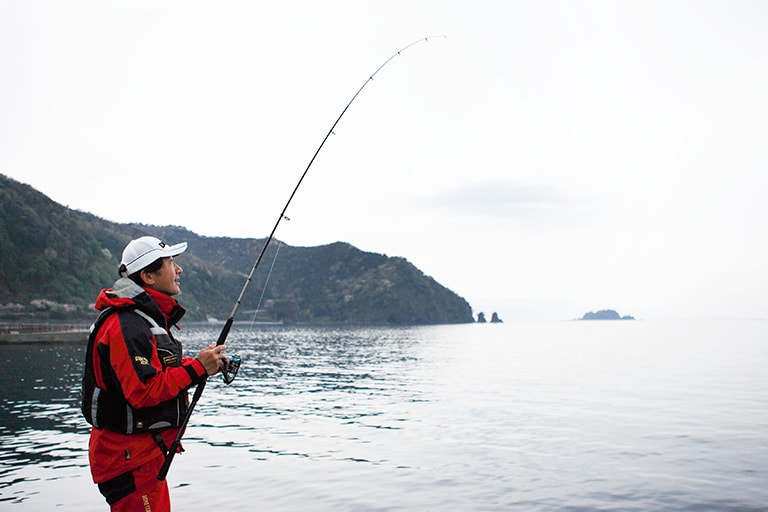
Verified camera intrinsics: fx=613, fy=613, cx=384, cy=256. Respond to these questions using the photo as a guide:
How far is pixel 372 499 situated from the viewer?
11.1 metres

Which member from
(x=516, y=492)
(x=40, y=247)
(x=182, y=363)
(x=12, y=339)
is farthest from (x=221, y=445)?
(x=40, y=247)

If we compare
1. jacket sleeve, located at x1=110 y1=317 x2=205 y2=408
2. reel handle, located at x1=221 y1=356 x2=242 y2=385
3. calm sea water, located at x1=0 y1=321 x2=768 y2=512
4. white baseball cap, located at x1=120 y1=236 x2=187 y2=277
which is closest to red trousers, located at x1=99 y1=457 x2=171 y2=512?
jacket sleeve, located at x1=110 y1=317 x2=205 y2=408

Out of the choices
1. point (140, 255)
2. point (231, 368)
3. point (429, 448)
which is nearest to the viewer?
point (140, 255)

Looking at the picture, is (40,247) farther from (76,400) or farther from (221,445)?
(221,445)

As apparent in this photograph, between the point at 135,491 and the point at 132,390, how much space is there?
730mm

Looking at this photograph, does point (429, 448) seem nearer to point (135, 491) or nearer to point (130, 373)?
point (135, 491)

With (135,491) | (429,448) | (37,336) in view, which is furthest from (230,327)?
(37,336)

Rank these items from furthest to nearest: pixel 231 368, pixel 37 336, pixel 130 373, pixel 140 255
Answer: pixel 37 336 → pixel 231 368 → pixel 140 255 → pixel 130 373

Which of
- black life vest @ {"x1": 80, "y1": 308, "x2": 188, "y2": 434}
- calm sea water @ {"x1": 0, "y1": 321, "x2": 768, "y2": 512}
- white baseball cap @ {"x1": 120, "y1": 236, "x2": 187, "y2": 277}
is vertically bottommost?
calm sea water @ {"x1": 0, "y1": 321, "x2": 768, "y2": 512}

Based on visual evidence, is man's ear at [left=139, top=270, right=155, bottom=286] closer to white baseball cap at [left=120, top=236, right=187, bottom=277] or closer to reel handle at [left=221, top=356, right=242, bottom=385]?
white baseball cap at [left=120, top=236, right=187, bottom=277]

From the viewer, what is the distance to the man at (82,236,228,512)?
12.7 ft

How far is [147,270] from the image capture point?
4328mm

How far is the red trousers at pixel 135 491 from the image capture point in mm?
3998

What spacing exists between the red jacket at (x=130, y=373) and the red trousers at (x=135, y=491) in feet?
0.17
